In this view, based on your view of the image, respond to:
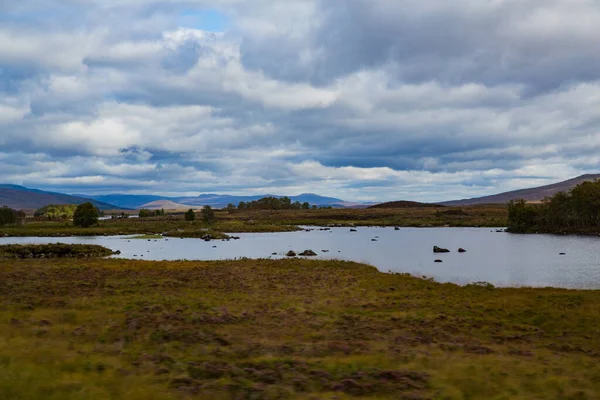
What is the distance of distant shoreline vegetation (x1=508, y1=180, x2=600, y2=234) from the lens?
156 m

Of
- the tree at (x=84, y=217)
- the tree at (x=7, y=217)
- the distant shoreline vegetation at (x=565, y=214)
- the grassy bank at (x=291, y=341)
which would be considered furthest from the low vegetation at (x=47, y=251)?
the distant shoreline vegetation at (x=565, y=214)

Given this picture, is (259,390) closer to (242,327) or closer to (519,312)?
(242,327)

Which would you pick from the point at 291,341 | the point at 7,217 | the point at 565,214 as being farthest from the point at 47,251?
the point at 565,214

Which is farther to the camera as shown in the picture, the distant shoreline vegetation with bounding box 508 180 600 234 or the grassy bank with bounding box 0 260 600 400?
the distant shoreline vegetation with bounding box 508 180 600 234

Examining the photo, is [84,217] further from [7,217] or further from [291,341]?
[291,341]

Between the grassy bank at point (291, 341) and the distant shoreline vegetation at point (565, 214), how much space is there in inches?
5661

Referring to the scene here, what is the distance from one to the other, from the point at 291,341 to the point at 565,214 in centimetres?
17192

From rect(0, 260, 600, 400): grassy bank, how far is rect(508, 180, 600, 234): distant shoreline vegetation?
14378cm

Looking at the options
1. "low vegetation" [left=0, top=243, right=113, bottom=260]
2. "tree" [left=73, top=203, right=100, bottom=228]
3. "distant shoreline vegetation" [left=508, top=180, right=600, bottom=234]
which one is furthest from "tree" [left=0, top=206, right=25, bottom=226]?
"distant shoreline vegetation" [left=508, top=180, right=600, bottom=234]

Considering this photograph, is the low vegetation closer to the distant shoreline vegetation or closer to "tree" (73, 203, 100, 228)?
"tree" (73, 203, 100, 228)

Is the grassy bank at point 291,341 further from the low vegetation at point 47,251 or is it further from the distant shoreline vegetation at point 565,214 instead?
the distant shoreline vegetation at point 565,214

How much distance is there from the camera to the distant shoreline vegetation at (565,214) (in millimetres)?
156500

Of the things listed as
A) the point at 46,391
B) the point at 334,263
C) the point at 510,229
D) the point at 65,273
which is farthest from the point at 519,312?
the point at 510,229

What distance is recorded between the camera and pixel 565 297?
3112 cm
